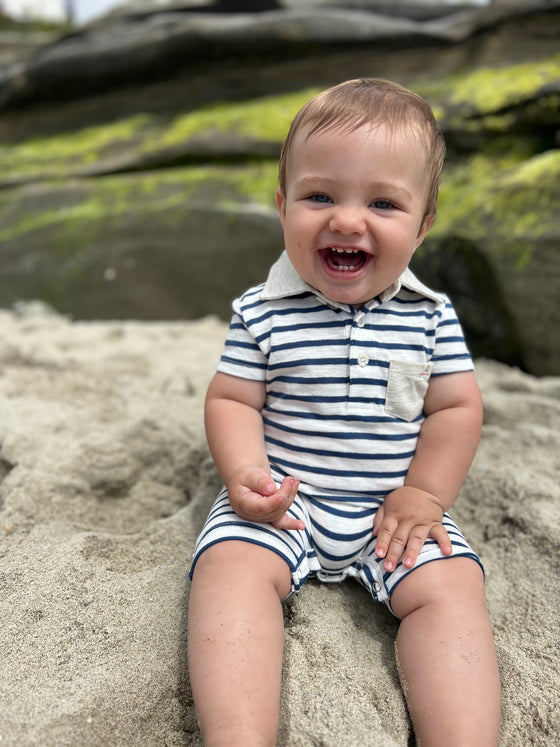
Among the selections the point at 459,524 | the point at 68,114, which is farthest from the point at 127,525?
the point at 68,114

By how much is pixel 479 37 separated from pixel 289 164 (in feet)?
8.24

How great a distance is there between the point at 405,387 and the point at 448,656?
579 mm

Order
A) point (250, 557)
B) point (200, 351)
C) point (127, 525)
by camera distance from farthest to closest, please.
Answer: point (200, 351), point (127, 525), point (250, 557)

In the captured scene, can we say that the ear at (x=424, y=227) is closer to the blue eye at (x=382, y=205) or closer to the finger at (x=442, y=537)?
the blue eye at (x=382, y=205)

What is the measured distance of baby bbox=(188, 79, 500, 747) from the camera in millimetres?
1140

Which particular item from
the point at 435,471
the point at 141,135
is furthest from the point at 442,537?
the point at 141,135

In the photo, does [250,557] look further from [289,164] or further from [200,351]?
[200,351]

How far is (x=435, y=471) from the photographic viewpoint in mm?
1443

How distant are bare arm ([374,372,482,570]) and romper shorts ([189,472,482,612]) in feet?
0.10

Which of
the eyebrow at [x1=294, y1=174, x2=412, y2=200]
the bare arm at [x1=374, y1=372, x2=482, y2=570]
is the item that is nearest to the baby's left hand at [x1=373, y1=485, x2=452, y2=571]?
the bare arm at [x1=374, y1=372, x2=482, y2=570]

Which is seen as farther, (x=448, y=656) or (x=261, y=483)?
(x=261, y=483)

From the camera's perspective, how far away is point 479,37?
329cm

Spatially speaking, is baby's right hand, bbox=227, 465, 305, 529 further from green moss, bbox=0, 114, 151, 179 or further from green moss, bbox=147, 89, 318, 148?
green moss, bbox=0, 114, 151, 179

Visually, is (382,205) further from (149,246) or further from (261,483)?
(149,246)
